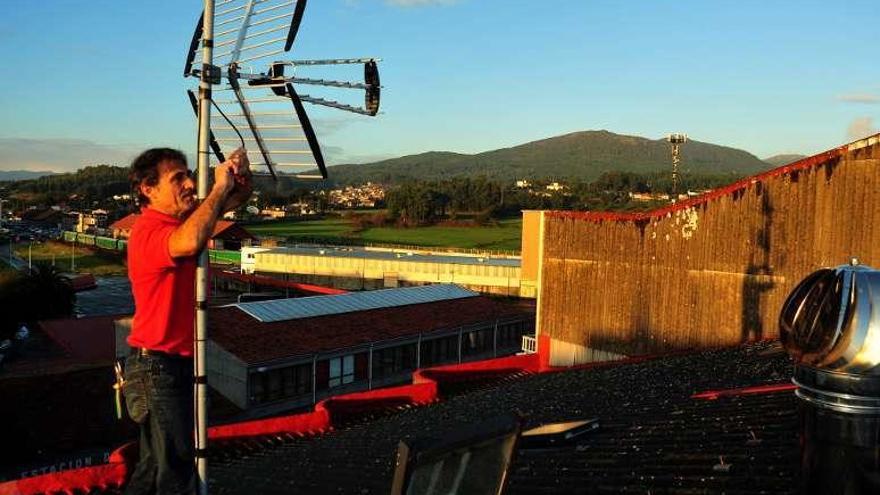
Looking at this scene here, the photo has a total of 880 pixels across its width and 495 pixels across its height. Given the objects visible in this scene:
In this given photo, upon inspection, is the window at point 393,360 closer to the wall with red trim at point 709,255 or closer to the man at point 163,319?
the wall with red trim at point 709,255

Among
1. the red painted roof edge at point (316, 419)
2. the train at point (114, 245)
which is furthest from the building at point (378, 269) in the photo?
the red painted roof edge at point (316, 419)

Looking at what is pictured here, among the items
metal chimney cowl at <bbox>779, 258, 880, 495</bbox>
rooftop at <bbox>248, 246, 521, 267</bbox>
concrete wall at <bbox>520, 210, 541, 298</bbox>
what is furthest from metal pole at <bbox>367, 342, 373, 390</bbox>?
rooftop at <bbox>248, 246, 521, 267</bbox>

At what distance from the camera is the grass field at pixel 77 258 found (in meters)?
79.9

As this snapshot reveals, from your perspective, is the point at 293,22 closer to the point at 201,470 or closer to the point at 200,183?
the point at 200,183

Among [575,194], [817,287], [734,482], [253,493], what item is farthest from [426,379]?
[575,194]

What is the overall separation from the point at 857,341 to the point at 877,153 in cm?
1485

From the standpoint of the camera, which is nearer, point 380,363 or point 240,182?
point 240,182

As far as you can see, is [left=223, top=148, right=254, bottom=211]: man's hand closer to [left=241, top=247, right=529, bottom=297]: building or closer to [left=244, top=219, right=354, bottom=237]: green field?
[left=241, top=247, right=529, bottom=297]: building

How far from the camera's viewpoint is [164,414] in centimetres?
404

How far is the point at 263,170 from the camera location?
6.10 meters

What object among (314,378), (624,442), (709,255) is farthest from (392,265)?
(624,442)

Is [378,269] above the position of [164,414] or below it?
below

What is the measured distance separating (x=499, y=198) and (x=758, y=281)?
131 metres

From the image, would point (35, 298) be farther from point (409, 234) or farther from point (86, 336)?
point (409, 234)
